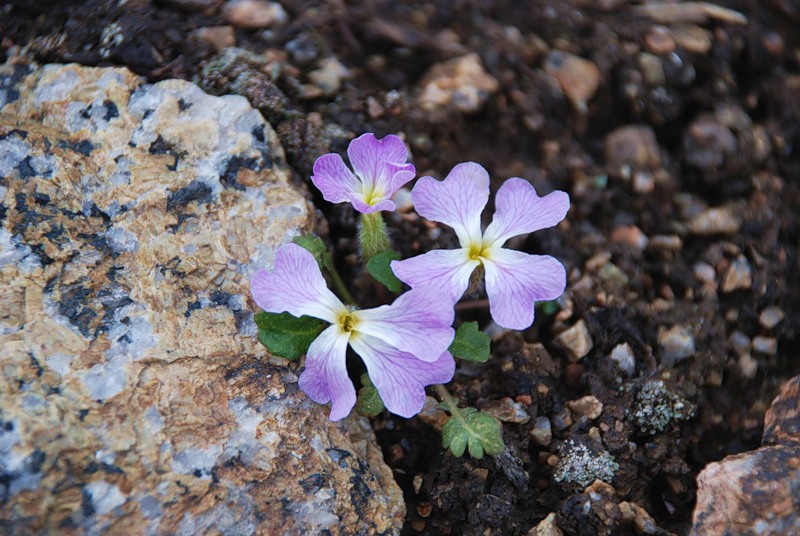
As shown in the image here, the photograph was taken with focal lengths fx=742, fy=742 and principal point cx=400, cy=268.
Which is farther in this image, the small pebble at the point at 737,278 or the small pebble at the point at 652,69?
the small pebble at the point at 652,69

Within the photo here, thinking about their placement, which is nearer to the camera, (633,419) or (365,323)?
(365,323)

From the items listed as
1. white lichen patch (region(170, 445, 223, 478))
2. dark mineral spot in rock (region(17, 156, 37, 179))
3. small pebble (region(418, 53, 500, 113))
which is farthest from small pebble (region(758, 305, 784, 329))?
dark mineral spot in rock (region(17, 156, 37, 179))

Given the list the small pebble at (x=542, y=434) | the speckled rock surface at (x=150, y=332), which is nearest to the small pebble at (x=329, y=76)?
the speckled rock surface at (x=150, y=332)

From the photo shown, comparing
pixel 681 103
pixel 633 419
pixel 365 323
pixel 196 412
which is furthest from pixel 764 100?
pixel 196 412

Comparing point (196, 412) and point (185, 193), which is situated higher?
point (185, 193)

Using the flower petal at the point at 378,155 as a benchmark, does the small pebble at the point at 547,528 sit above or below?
below

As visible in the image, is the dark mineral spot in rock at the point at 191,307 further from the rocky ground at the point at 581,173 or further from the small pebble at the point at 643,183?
the small pebble at the point at 643,183

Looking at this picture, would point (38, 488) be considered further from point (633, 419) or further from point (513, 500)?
point (633, 419)
